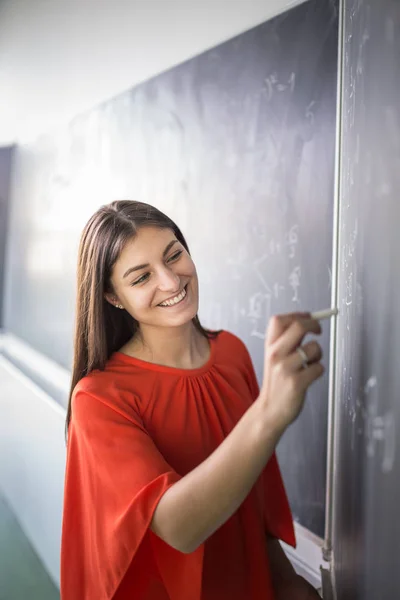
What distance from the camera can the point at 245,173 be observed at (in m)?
1.28

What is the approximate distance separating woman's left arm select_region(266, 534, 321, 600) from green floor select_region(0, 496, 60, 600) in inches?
46.8

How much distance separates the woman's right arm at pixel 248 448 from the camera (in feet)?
1.63

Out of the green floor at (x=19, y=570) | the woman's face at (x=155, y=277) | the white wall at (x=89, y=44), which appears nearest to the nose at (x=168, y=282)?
the woman's face at (x=155, y=277)

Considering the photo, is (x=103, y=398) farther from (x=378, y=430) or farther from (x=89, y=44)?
(x=89, y=44)

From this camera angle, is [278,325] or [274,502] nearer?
[278,325]

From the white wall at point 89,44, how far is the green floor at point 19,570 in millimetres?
1557

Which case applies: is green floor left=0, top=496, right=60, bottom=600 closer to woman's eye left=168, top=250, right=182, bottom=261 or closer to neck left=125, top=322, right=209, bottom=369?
neck left=125, top=322, right=209, bottom=369

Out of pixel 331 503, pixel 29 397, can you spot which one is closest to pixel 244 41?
pixel 331 503

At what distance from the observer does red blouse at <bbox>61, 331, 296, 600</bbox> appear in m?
0.70

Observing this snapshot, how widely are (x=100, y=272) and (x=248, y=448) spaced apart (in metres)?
0.37

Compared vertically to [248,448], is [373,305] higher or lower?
higher

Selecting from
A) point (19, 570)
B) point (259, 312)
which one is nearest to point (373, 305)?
point (259, 312)

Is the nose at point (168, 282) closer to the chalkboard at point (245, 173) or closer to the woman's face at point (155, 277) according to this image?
the woman's face at point (155, 277)

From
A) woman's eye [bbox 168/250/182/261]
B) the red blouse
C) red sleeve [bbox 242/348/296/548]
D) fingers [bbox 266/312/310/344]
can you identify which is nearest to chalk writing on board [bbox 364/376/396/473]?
fingers [bbox 266/312/310/344]
